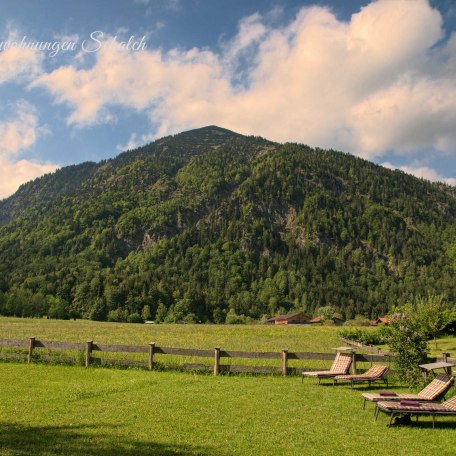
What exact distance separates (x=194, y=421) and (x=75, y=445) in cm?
292

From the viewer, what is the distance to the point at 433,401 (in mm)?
11195

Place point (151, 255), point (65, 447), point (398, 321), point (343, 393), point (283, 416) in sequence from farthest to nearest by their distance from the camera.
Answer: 1. point (151, 255)
2. point (398, 321)
3. point (343, 393)
4. point (283, 416)
5. point (65, 447)

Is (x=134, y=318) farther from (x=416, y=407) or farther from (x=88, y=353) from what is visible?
(x=416, y=407)

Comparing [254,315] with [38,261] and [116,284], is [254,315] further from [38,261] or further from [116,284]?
[38,261]

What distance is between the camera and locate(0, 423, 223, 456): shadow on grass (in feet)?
25.0

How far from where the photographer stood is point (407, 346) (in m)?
15.9

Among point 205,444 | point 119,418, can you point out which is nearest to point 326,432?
point 205,444

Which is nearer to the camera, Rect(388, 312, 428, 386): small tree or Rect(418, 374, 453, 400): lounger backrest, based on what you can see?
Rect(418, 374, 453, 400): lounger backrest

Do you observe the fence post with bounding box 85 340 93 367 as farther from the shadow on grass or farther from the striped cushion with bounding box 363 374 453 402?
the striped cushion with bounding box 363 374 453 402

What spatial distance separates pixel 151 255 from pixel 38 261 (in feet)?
152

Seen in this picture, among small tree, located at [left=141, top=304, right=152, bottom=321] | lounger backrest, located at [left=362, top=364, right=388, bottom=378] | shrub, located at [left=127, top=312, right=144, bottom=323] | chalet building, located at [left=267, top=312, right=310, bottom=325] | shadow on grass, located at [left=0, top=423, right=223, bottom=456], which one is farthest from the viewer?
chalet building, located at [left=267, top=312, right=310, bottom=325]

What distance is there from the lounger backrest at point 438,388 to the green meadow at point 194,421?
63 cm

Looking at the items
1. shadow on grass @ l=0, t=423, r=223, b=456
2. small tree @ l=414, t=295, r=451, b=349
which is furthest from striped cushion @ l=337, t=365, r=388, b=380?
small tree @ l=414, t=295, r=451, b=349

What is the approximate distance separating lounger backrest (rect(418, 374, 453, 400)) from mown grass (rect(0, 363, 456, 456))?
22.9 inches
